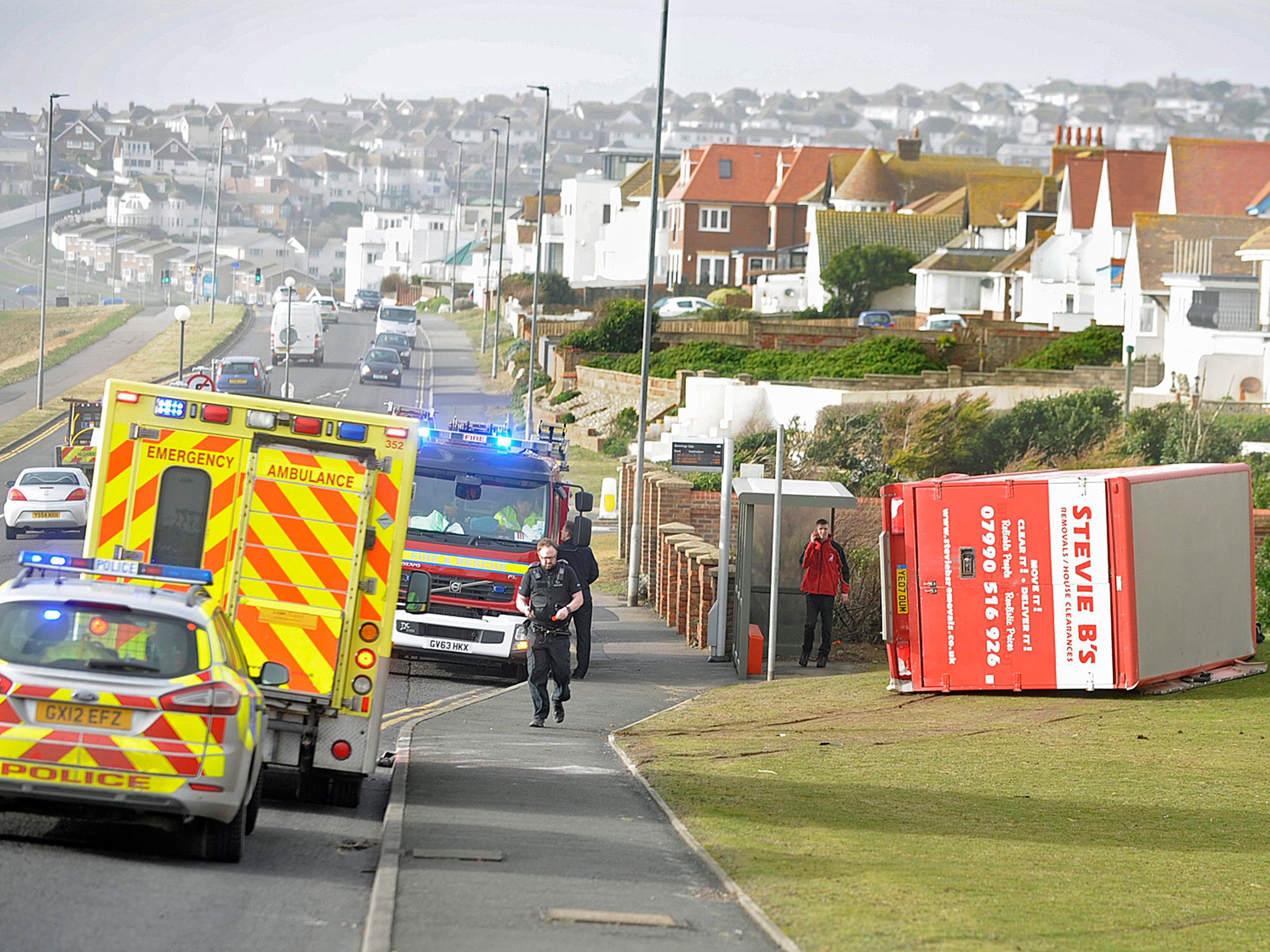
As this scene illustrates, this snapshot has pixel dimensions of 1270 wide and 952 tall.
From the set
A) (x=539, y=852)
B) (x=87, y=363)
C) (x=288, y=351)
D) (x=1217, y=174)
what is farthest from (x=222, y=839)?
(x=87, y=363)

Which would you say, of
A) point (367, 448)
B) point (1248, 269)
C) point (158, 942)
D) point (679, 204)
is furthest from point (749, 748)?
point (679, 204)

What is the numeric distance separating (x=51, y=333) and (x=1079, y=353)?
58.7m

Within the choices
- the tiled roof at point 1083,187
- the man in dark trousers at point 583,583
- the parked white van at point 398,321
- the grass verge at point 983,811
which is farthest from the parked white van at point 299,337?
the grass verge at point 983,811

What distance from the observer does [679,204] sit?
107812 millimetres

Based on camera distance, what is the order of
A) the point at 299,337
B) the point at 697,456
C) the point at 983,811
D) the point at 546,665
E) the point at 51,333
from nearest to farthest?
the point at 983,811 < the point at 546,665 < the point at 697,456 < the point at 299,337 < the point at 51,333

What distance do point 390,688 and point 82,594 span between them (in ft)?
33.2

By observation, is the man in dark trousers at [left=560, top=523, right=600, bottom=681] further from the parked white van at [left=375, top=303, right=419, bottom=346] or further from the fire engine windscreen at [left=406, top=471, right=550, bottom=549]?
the parked white van at [left=375, top=303, right=419, bottom=346]

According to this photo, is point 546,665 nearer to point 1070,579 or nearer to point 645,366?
point 1070,579

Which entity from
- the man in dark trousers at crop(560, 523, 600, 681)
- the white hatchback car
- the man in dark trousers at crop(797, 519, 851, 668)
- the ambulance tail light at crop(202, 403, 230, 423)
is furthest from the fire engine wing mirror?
the white hatchback car

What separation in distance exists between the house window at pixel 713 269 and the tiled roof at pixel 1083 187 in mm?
34423

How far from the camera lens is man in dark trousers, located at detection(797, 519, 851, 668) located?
21016mm

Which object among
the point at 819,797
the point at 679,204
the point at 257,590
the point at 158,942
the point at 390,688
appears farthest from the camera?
the point at 679,204

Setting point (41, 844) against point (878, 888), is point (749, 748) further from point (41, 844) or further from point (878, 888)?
point (41, 844)

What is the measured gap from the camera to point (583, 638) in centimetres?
2027
